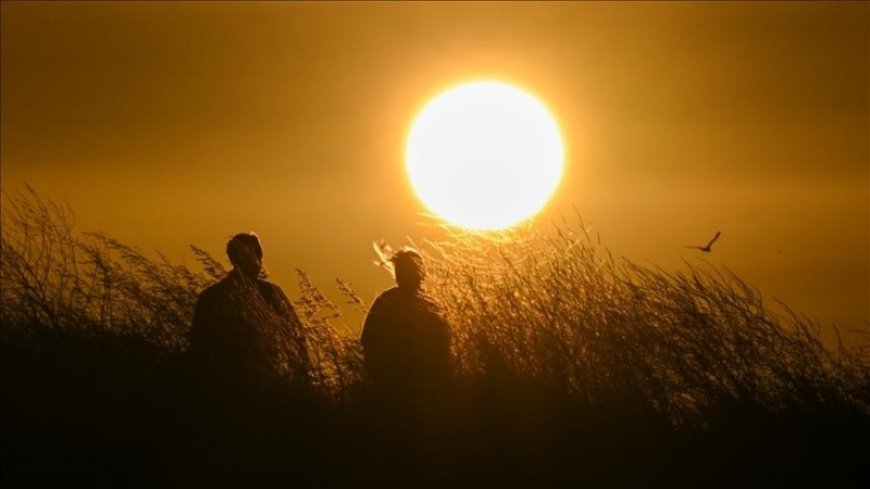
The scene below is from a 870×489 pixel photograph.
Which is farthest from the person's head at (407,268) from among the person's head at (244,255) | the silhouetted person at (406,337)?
the person's head at (244,255)

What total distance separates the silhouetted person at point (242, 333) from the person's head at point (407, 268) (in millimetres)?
747

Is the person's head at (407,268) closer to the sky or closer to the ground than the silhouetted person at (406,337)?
closer to the sky

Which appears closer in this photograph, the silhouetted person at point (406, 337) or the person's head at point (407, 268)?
the silhouetted person at point (406, 337)

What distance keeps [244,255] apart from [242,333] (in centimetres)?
74

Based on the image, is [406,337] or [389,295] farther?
[389,295]

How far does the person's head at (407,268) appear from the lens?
8.77 m

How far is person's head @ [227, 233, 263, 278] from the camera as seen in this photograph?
878 centimetres

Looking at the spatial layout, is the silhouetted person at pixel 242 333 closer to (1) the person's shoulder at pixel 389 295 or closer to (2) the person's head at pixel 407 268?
(1) the person's shoulder at pixel 389 295

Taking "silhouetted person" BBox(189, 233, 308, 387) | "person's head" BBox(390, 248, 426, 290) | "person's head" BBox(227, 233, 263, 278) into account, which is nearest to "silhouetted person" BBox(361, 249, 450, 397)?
"person's head" BBox(390, 248, 426, 290)

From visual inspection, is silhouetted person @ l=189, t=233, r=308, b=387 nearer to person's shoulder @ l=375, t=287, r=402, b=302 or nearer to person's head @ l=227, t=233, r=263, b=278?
person's head @ l=227, t=233, r=263, b=278

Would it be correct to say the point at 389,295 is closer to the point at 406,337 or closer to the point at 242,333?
the point at 406,337

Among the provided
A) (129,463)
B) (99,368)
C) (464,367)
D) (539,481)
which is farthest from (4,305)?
(539,481)

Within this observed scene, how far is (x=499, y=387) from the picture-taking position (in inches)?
311

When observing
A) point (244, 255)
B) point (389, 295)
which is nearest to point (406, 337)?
point (389, 295)
